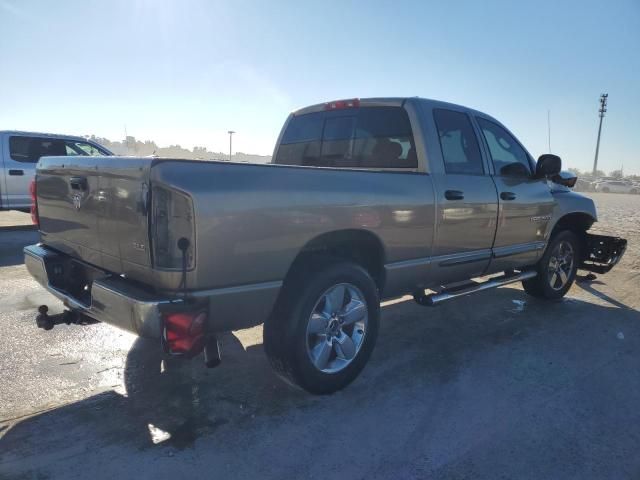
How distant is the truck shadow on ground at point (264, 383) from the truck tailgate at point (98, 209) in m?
0.91

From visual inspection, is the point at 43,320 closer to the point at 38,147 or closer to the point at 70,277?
the point at 70,277

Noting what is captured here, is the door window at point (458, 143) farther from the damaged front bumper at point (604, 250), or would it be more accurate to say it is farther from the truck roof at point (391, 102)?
the damaged front bumper at point (604, 250)

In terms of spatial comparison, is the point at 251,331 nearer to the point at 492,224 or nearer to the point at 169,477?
the point at 169,477

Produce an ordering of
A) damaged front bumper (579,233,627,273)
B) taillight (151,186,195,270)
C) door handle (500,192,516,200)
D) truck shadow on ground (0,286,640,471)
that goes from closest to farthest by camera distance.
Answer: taillight (151,186,195,270), truck shadow on ground (0,286,640,471), door handle (500,192,516,200), damaged front bumper (579,233,627,273)

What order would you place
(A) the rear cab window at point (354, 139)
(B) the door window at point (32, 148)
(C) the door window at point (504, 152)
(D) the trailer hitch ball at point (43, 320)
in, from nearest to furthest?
(D) the trailer hitch ball at point (43, 320) → (A) the rear cab window at point (354, 139) → (C) the door window at point (504, 152) → (B) the door window at point (32, 148)

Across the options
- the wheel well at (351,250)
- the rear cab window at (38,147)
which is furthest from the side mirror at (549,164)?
the rear cab window at (38,147)

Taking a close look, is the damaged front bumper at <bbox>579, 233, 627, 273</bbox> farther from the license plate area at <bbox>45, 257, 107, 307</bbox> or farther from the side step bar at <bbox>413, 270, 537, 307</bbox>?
the license plate area at <bbox>45, 257, 107, 307</bbox>

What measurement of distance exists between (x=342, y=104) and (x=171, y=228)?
93.5 inches

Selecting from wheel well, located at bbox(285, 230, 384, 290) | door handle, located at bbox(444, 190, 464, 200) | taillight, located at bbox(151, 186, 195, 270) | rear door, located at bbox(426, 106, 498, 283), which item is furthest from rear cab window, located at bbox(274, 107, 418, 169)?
taillight, located at bbox(151, 186, 195, 270)

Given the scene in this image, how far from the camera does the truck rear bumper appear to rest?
7.70ft

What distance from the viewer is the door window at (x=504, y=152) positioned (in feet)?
14.6

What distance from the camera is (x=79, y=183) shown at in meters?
2.85

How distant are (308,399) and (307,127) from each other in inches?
103

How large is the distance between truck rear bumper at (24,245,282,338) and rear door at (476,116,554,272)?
104 inches
